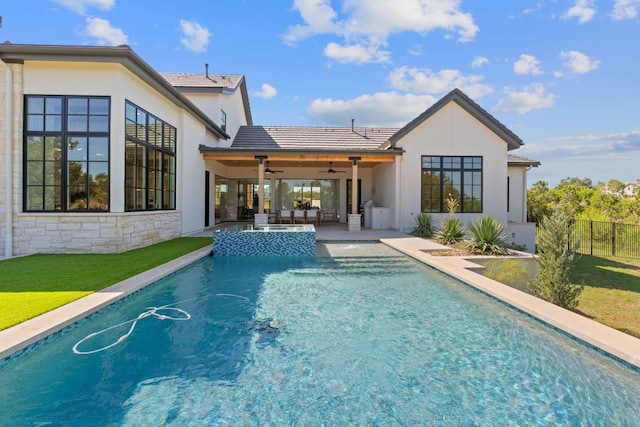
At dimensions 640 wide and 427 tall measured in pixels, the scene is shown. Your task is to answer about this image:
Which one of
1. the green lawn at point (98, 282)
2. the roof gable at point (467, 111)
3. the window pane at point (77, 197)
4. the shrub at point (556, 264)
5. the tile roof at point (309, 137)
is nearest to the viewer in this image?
the green lawn at point (98, 282)

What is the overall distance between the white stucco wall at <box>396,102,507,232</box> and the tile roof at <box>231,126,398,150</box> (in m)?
3.82

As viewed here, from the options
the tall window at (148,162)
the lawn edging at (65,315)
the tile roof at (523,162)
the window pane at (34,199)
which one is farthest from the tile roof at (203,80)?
the tile roof at (523,162)

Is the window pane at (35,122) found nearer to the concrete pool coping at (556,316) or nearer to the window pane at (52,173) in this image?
the window pane at (52,173)

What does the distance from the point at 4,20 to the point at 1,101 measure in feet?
11.5

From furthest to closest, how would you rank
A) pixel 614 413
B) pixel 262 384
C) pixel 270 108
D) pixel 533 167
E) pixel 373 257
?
pixel 270 108
pixel 533 167
pixel 373 257
pixel 262 384
pixel 614 413

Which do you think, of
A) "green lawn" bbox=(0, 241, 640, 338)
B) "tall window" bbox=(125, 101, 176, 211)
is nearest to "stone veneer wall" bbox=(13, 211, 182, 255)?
"green lawn" bbox=(0, 241, 640, 338)

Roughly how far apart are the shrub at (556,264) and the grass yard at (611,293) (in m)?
0.72

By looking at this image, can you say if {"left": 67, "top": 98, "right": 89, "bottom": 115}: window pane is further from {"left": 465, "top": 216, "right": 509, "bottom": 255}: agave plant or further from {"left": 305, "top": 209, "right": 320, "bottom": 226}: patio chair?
{"left": 465, "top": 216, "right": 509, "bottom": 255}: agave plant

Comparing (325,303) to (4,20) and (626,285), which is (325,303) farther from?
(4,20)

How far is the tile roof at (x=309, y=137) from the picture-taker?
20312 mm

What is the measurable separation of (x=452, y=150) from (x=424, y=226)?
421 centimetres

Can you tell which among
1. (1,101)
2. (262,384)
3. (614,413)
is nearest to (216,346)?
(262,384)

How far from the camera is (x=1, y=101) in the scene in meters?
9.37

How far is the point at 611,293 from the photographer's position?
814 centimetres
